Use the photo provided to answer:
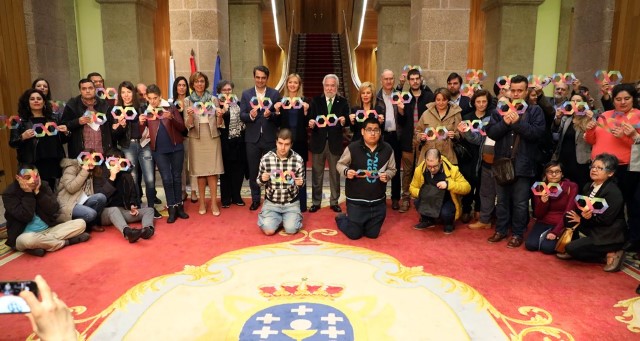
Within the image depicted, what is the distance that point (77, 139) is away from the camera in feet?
16.7

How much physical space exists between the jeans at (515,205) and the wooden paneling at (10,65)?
6231 millimetres

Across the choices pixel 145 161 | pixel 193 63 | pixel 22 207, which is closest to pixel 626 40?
pixel 193 63

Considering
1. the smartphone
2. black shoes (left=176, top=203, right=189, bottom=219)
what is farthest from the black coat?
the smartphone

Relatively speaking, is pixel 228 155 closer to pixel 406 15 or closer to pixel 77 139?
pixel 77 139

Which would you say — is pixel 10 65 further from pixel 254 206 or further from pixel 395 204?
pixel 395 204

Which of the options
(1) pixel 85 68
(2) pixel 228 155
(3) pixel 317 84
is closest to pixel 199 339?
(2) pixel 228 155

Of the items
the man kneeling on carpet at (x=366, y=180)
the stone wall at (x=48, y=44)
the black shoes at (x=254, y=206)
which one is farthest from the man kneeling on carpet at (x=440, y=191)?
the stone wall at (x=48, y=44)

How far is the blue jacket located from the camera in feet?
14.0

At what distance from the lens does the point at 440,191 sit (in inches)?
190

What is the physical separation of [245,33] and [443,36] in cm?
501

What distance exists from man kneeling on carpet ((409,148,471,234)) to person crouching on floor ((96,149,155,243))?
2.73 m

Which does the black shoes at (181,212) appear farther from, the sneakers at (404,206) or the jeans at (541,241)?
the jeans at (541,241)

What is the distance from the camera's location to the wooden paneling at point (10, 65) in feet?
20.7

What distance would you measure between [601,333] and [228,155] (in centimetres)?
404
